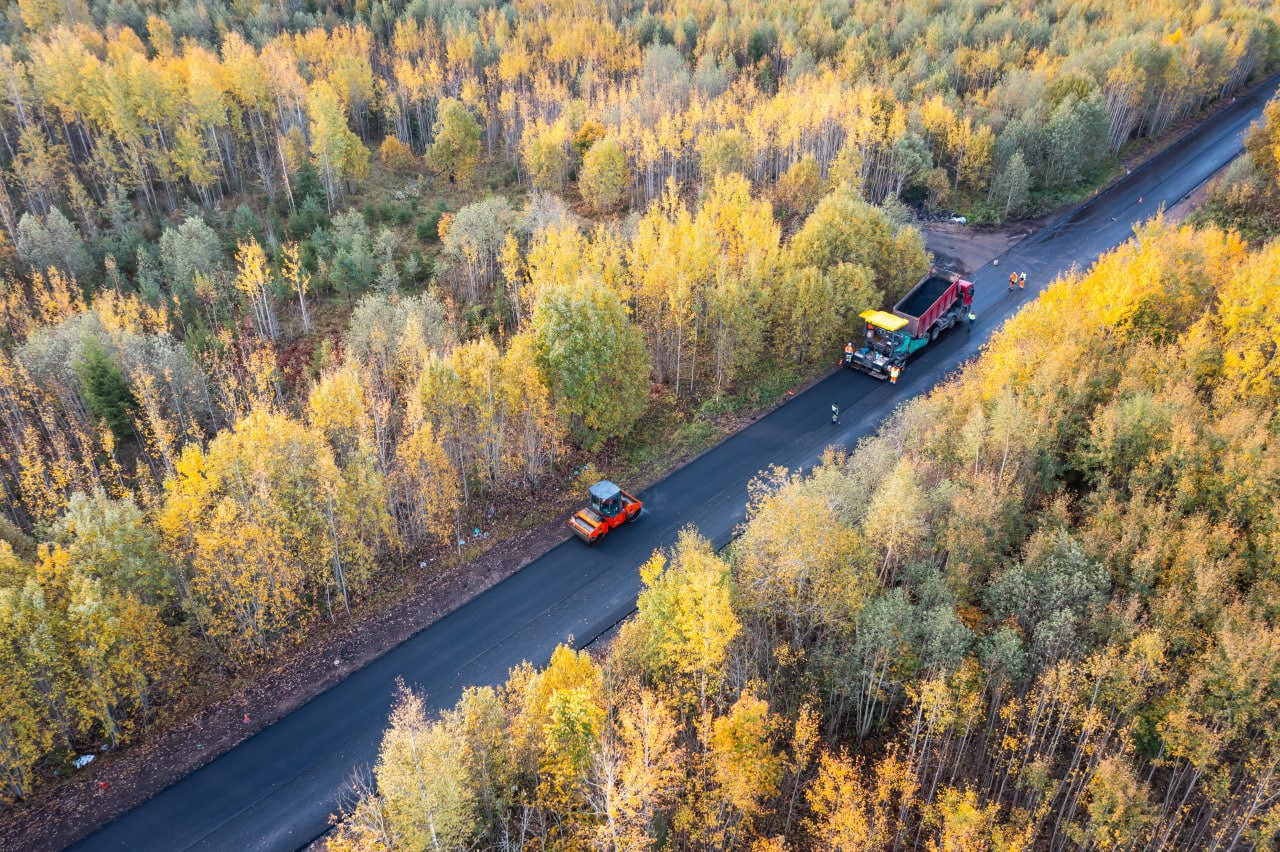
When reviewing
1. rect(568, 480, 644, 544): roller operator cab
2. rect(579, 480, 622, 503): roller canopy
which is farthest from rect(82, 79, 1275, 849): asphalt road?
rect(579, 480, 622, 503): roller canopy

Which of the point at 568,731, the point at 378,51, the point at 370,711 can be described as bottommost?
the point at 370,711

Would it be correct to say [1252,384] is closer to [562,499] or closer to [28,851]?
[562,499]

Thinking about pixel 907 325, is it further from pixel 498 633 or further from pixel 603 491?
pixel 498 633

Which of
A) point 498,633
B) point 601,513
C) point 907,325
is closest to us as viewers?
point 498,633

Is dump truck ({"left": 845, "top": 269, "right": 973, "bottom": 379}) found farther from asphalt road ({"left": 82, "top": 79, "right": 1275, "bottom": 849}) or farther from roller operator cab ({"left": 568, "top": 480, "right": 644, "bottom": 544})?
roller operator cab ({"left": 568, "top": 480, "right": 644, "bottom": 544})

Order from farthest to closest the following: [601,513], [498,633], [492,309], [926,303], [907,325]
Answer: [492,309] → [926,303] → [907,325] → [601,513] → [498,633]

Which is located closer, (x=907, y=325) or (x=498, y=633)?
(x=498, y=633)

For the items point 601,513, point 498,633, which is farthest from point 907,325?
point 498,633

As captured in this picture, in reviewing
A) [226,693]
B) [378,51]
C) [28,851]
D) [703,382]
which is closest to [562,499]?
[703,382]
